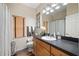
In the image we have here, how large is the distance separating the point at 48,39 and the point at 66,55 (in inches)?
19.7

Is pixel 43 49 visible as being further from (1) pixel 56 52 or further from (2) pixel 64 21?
(2) pixel 64 21

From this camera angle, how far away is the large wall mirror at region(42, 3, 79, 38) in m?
1.48

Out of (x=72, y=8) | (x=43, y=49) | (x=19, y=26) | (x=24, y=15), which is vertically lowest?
(x=43, y=49)

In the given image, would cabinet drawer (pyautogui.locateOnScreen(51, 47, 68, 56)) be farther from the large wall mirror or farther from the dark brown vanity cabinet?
the large wall mirror

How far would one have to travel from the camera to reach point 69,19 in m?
1.55

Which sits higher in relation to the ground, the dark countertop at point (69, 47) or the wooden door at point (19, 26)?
the wooden door at point (19, 26)

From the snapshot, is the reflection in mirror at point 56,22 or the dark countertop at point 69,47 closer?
the dark countertop at point 69,47

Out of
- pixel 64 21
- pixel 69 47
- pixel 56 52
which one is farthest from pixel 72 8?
pixel 56 52

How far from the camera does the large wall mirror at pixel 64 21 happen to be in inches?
58.1

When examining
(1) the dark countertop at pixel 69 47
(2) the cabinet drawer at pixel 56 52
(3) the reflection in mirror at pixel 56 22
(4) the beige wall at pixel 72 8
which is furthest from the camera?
(3) the reflection in mirror at pixel 56 22

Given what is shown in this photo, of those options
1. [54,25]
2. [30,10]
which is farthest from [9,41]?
[54,25]

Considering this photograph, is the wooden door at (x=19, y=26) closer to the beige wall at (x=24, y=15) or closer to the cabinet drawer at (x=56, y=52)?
the beige wall at (x=24, y=15)

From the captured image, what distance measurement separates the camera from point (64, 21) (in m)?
1.58

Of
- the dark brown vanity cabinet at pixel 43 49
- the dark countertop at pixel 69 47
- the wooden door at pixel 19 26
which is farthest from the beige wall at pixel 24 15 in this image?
the dark countertop at pixel 69 47
